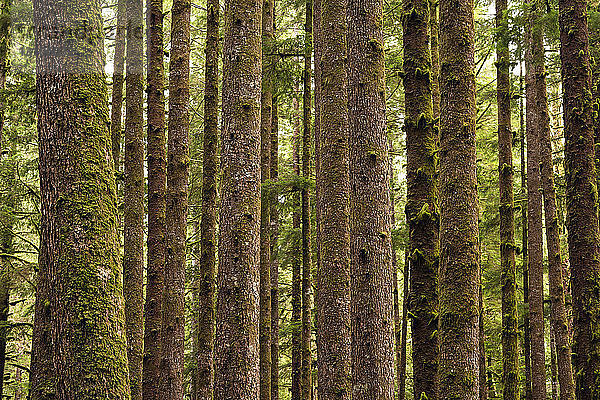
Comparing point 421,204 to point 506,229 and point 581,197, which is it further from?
point 506,229

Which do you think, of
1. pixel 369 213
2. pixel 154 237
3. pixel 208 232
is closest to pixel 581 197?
pixel 369 213

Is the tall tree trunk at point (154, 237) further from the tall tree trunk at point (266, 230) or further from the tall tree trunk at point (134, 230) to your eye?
the tall tree trunk at point (266, 230)

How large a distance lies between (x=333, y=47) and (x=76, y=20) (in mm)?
4900

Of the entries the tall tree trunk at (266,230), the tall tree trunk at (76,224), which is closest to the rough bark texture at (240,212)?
the tall tree trunk at (76,224)

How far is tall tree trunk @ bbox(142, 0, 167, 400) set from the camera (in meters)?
9.84

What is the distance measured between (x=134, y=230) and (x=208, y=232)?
142cm

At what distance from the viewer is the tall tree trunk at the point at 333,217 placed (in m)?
7.64

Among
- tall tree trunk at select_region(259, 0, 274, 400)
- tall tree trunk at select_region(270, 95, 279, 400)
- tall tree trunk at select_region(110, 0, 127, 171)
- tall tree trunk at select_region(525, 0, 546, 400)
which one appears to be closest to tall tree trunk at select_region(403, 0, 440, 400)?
tall tree trunk at select_region(259, 0, 274, 400)

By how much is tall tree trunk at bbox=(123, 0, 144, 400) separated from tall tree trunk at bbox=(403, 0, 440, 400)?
533 cm

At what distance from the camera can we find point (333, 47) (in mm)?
8453

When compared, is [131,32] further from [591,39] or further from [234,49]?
[591,39]

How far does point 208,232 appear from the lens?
32.6 feet

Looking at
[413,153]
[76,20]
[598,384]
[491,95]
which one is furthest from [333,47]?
[491,95]

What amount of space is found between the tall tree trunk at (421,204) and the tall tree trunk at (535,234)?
268 inches
